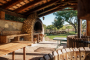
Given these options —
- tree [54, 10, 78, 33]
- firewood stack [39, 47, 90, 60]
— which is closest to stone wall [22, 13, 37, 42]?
firewood stack [39, 47, 90, 60]

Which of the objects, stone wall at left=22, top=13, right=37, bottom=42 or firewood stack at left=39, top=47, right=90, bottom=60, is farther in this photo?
stone wall at left=22, top=13, right=37, bottom=42

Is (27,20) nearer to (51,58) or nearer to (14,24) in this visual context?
(14,24)

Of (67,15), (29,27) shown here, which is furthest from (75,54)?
(67,15)

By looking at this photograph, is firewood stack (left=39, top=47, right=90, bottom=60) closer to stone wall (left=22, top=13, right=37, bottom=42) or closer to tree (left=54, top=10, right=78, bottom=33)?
stone wall (left=22, top=13, right=37, bottom=42)

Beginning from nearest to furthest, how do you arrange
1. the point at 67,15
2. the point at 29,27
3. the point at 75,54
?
the point at 75,54, the point at 29,27, the point at 67,15

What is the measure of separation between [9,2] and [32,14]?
339 cm

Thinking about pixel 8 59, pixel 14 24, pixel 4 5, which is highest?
pixel 4 5

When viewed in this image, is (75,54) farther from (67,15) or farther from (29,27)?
(67,15)

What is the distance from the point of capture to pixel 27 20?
800 centimetres

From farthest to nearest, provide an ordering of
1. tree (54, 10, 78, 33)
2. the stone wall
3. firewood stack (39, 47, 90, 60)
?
tree (54, 10, 78, 33)
the stone wall
firewood stack (39, 47, 90, 60)

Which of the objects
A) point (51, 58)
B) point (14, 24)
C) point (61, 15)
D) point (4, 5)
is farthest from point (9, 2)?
point (61, 15)

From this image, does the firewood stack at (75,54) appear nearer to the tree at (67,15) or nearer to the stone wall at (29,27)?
the stone wall at (29,27)

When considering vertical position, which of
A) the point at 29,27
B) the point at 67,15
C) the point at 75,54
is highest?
the point at 67,15

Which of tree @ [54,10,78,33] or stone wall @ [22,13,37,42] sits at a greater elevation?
tree @ [54,10,78,33]
